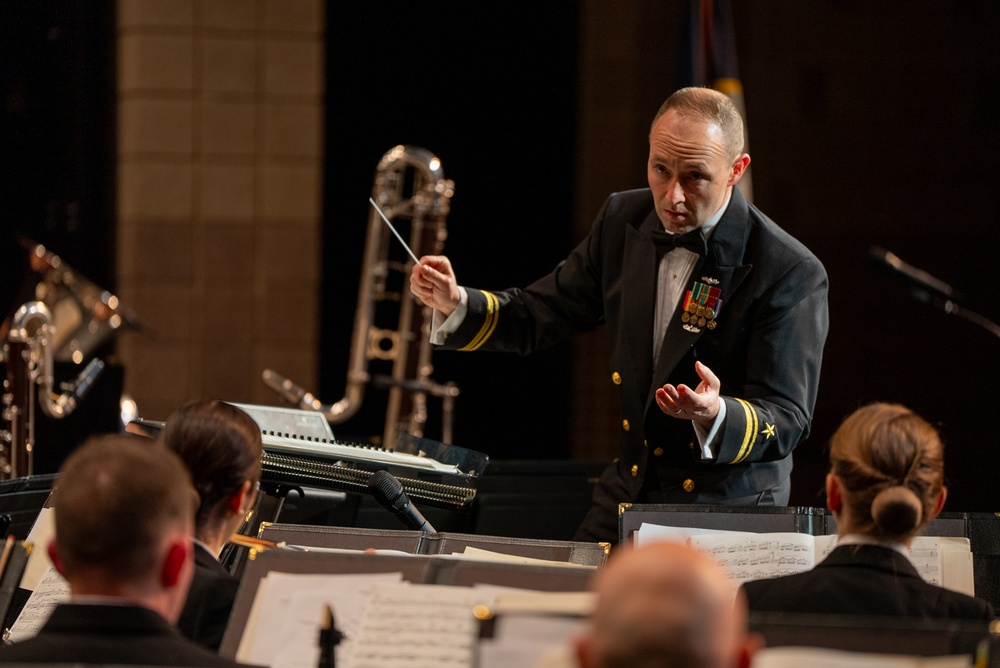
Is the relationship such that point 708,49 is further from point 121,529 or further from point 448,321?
point 121,529

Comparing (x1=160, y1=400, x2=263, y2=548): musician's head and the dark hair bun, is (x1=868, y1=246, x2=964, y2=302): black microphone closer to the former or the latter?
the dark hair bun

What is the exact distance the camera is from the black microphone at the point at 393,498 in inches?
96.3

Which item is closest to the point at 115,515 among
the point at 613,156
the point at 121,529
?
the point at 121,529

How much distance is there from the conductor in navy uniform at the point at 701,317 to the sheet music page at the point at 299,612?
89cm

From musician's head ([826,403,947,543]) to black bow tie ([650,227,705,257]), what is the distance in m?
0.82

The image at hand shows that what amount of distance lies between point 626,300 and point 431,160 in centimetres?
237

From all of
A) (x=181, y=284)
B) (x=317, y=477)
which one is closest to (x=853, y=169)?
(x=181, y=284)

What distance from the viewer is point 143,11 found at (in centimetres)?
583

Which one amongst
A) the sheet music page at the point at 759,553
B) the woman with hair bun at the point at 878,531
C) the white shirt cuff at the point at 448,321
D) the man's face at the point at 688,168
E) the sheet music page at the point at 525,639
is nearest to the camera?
the sheet music page at the point at 525,639

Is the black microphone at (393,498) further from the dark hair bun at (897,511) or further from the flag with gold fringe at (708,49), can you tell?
the flag with gold fringe at (708,49)

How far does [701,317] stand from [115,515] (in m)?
1.54

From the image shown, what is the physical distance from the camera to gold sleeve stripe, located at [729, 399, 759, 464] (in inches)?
103

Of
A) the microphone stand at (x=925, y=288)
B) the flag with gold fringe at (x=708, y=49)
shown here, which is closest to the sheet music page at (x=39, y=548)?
the microphone stand at (x=925, y=288)

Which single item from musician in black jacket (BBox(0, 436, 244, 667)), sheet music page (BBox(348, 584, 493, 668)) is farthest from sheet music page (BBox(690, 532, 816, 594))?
musician in black jacket (BBox(0, 436, 244, 667))
